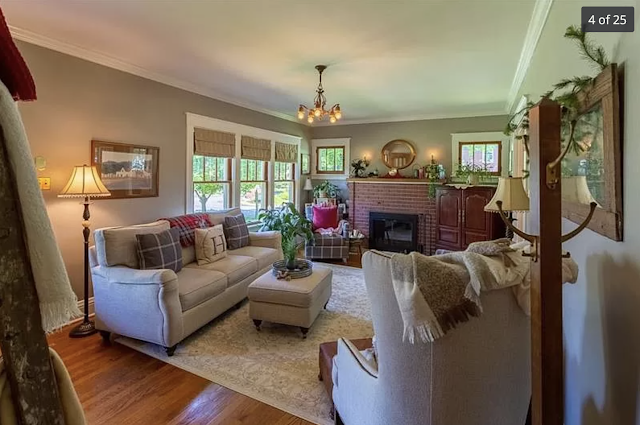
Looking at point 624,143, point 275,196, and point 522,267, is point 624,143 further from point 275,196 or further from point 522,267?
point 275,196

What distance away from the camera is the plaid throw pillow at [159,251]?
298 cm

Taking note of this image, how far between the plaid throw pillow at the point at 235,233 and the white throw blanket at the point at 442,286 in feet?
11.1

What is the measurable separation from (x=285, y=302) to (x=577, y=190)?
2.24 meters

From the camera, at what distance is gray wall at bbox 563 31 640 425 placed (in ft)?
3.48

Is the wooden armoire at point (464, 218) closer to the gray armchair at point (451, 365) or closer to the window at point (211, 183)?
the window at point (211, 183)

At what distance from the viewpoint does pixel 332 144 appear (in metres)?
7.32

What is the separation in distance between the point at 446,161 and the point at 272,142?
3.16 meters

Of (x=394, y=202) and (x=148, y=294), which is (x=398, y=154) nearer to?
(x=394, y=202)

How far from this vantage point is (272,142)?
6238mm

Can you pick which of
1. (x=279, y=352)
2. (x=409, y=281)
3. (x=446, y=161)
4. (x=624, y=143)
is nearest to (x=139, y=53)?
(x=279, y=352)

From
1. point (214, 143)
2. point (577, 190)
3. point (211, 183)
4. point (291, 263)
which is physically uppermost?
point (214, 143)

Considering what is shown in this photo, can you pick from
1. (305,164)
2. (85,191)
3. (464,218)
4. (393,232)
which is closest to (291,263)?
(85,191)

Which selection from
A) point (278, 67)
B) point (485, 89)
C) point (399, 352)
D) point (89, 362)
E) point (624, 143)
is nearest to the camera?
point (624, 143)

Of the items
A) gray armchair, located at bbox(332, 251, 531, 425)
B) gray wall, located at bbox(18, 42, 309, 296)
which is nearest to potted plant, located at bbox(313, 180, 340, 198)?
gray wall, located at bbox(18, 42, 309, 296)
